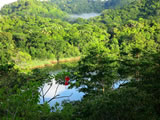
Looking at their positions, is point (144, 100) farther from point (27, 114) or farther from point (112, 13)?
point (112, 13)

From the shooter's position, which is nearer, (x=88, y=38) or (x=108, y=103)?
(x=108, y=103)

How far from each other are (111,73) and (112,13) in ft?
297

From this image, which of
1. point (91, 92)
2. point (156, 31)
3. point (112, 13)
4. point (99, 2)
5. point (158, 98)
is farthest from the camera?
point (99, 2)

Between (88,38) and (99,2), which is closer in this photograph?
(88,38)

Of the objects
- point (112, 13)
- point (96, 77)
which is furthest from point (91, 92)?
point (112, 13)

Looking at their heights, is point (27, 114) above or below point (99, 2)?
below

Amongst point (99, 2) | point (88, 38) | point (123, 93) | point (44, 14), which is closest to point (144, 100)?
point (123, 93)

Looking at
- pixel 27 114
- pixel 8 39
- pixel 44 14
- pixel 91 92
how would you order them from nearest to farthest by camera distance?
pixel 27 114 < pixel 91 92 < pixel 8 39 < pixel 44 14

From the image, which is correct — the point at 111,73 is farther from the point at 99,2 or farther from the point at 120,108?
the point at 99,2

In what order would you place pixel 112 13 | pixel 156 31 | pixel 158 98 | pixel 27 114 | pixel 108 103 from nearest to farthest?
pixel 27 114 < pixel 108 103 < pixel 158 98 < pixel 156 31 < pixel 112 13

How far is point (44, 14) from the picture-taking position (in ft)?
395

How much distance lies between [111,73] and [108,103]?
26.1 feet

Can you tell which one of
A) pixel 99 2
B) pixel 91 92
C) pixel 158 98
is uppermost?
pixel 99 2

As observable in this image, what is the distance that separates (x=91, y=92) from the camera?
1280 cm
